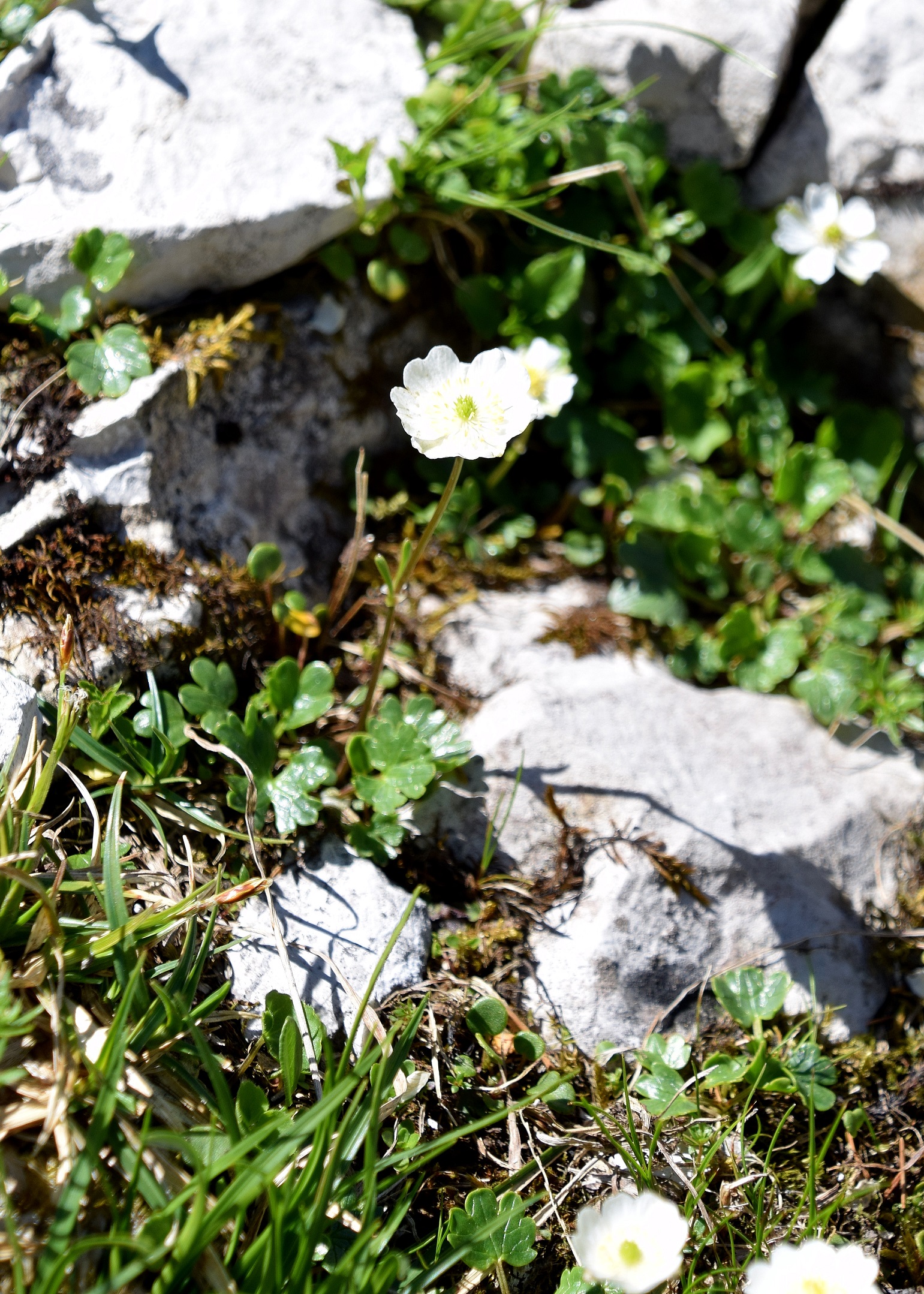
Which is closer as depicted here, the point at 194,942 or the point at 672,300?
the point at 194,942

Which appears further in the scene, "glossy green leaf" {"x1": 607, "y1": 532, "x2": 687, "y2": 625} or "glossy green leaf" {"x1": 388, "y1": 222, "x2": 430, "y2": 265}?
"glossy green leaf" {"x1": 607, "y1": 532, "x2": 687, "y2": 625}

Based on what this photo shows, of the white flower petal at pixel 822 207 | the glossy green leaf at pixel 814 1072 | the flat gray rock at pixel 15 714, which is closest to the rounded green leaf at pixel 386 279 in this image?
the white flower petal at pixel 822 207

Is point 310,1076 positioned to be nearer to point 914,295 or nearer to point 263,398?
point 263,398

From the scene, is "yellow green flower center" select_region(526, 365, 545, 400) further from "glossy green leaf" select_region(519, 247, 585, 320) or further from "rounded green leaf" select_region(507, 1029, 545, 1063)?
"rounded green leaf" select_region(507, 1029, 545, 1063)

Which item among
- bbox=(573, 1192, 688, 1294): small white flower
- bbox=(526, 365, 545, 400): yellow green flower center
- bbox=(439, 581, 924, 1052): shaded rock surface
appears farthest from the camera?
bbox=(526, 365, 545, 400): yellow green flower center

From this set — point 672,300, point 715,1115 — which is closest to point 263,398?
point 672,300

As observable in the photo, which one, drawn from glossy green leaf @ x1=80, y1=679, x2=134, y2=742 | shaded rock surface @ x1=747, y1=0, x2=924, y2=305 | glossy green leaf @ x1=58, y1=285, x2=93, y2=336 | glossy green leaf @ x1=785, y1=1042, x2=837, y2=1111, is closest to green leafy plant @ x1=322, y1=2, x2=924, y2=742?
shaded rock surface @ x1=747, y1=0, x2=924, y2=305
